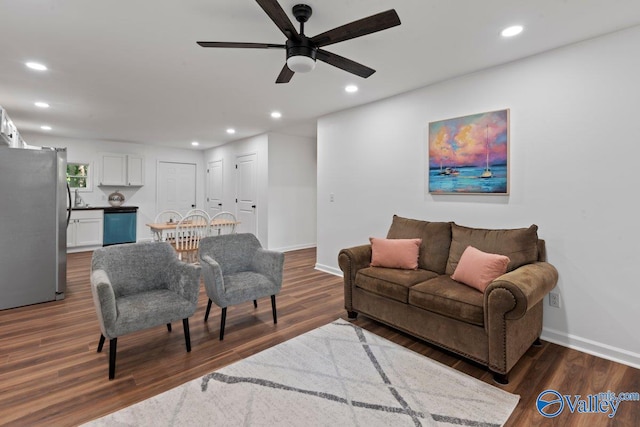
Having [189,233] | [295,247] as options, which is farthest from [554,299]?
[295,247]

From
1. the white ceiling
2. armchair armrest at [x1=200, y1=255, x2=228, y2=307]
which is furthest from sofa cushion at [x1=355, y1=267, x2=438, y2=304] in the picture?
the white ceiling

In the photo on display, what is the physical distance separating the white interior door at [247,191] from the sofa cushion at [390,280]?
3.90 metres

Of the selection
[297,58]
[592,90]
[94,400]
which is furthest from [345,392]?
[592,90]

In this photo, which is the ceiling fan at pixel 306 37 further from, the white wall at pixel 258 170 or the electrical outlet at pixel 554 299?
the white wall at pixel 258 170

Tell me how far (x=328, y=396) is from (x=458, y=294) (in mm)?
1172

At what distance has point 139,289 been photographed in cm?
247

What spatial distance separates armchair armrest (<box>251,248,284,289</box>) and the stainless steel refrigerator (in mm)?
2432

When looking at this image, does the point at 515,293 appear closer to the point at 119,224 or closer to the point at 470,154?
the point at 470,154

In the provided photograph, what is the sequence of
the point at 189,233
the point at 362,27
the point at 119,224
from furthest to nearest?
the point at 119,224 < the point at 189,233 < the point at 362,27

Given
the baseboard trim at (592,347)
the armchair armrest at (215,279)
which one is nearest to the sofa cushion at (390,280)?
the baseboard trim at (592,347)

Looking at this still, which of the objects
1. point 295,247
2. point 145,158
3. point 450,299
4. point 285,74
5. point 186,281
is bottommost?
point 295,247

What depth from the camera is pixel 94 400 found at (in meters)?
1.84

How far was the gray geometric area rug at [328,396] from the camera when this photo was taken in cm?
170

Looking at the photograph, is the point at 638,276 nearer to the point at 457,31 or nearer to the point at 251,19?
the point at 457,31
